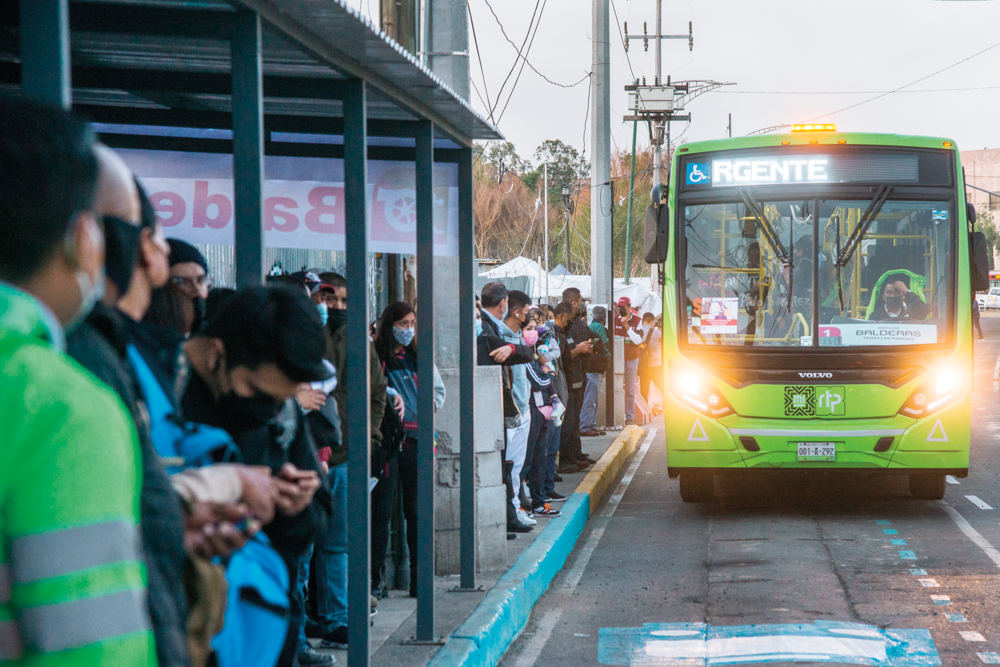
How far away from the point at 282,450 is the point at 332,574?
118 inches

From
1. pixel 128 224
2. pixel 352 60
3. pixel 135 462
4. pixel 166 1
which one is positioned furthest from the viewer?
pixel 352 60

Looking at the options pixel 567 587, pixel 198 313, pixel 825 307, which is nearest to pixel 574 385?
pixel 825 307

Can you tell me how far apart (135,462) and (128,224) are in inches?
18.6

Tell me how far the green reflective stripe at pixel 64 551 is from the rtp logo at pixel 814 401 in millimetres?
9037

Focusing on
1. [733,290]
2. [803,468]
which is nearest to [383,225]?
[733,290]

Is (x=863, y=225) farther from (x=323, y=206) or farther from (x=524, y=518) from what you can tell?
(x=323, y=206)

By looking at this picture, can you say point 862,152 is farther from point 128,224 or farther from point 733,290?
point 128,224

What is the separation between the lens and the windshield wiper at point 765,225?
32.6 feet

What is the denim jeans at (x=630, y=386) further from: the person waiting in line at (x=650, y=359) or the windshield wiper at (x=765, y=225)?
the windshield wiper at (x=765, y=225)

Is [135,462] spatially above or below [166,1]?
below

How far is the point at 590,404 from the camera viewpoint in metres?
15.9

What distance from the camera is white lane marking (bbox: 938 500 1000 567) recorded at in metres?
8.14

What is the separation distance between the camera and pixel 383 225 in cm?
651

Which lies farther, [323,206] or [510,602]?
[323,206]
